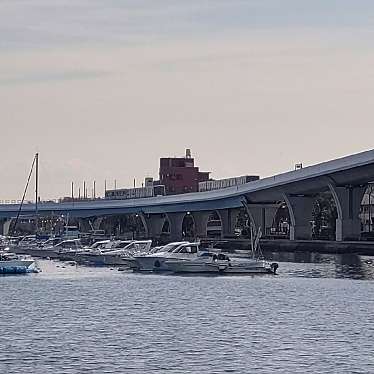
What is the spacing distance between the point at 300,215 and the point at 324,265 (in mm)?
39551

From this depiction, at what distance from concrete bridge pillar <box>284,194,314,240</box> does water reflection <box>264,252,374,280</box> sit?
890cm

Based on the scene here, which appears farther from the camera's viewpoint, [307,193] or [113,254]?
[307,193]

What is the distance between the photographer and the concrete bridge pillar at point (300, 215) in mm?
162550

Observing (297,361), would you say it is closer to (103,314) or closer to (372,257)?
(103,314)

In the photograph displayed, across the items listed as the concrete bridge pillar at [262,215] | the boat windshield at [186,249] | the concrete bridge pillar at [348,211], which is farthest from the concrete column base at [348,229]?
the boat windshield at [186,249]

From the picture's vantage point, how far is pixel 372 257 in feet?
445

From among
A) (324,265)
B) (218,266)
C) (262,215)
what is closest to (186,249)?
(218,266)

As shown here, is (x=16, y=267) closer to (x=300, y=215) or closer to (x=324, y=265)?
(x=324, y=265)

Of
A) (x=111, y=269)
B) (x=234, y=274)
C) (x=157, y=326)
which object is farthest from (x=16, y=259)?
(x=157, y=326)

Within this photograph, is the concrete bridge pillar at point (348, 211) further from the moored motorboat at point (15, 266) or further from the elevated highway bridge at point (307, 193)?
the moored motorboat at point (15, 266)

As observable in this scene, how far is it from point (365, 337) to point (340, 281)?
3978 cm

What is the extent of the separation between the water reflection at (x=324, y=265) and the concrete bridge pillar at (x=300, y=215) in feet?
29.2

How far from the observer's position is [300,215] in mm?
163875

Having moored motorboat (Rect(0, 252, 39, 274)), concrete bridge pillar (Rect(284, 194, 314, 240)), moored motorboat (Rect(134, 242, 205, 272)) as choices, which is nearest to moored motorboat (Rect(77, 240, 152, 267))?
moored motorboat (Rect(134, 242, 205, 272))
